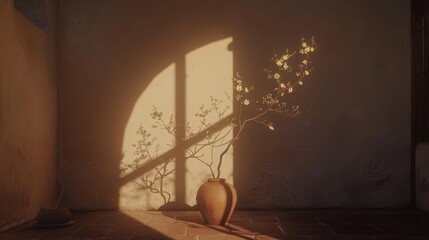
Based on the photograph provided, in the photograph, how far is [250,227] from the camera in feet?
14.5

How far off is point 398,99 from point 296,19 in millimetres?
1420

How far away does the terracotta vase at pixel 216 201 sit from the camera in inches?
177

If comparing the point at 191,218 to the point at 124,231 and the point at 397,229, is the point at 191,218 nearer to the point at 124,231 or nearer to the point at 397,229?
the point at 124,231

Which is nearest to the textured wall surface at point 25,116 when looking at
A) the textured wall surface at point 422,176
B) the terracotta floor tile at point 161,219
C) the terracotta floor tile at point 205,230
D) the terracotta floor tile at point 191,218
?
the terracotta floor tile at point 161,219

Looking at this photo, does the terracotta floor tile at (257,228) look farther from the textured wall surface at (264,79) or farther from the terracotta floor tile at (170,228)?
the textured wall surface at (264,79)

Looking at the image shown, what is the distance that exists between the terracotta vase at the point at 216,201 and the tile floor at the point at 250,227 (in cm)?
11

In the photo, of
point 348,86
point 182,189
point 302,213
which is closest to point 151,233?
point 182,189

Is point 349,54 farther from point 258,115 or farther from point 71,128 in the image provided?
point 71,128

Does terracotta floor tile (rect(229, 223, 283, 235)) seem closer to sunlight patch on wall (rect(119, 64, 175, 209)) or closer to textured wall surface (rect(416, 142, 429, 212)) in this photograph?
sunlight patch on wall (rect(119, 64, 175, 209))

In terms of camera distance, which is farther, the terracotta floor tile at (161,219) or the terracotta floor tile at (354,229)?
the terracotta floor tile at (161,219)

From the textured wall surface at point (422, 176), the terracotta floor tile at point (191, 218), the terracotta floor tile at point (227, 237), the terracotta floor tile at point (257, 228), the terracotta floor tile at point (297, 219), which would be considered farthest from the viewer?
the textured wall surface at point (422, 176)

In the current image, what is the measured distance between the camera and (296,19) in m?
5.62

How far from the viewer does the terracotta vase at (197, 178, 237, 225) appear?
14.8ft

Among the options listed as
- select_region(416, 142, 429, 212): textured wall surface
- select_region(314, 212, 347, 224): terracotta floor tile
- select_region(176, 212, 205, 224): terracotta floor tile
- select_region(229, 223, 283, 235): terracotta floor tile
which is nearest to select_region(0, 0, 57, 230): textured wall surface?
select_region(176, 212, 205, 224): terracotta floor tile
